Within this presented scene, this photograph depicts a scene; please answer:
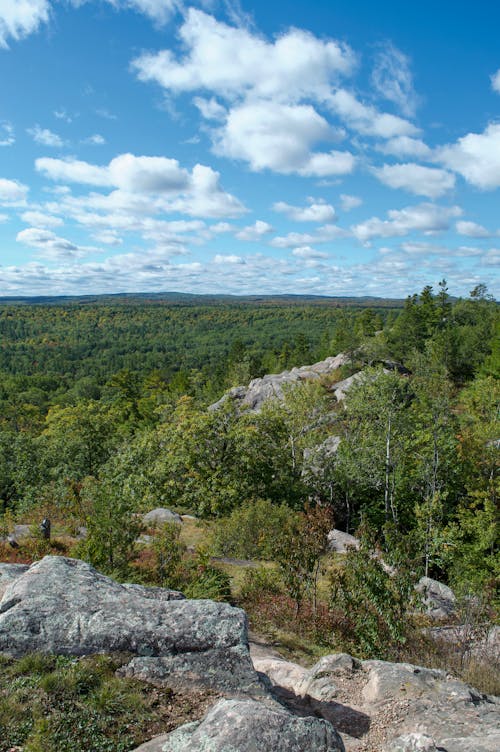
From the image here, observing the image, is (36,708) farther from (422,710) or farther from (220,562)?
(220,562)

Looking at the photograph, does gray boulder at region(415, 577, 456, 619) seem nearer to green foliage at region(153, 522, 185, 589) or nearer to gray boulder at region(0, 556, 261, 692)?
green foliage at region(153, 522, 185, 589)

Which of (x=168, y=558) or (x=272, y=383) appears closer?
(x=168, y=558)

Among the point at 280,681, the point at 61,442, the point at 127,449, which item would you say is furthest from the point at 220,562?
the point at 61,442

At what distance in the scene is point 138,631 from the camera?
7.79 m

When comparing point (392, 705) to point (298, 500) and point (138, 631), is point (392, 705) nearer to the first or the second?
point (138, 631)

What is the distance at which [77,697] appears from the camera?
21.5 feet

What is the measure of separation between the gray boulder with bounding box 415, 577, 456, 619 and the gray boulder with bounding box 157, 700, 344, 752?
9984 millimetres

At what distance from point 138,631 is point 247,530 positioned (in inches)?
572

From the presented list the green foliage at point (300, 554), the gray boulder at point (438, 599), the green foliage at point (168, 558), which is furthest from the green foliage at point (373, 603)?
the green foliage at point (168, 558)

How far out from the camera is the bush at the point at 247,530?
21.3m

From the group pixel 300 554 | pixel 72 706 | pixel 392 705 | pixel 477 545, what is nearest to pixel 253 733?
pixel 72 706

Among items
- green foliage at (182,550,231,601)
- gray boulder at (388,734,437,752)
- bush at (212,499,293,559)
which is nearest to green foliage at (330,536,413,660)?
green foliage at (182,550,231,601)

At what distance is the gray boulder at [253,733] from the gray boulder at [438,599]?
9.98m

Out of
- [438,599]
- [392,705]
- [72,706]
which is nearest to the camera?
[72,706]
